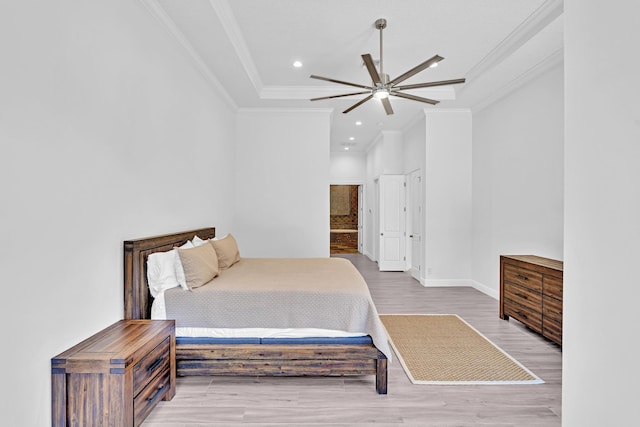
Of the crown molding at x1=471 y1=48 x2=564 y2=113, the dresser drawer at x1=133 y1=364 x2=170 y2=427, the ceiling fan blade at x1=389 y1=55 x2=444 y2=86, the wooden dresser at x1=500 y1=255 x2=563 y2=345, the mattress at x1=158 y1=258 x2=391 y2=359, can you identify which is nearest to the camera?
the dresser drawer at x1=133 y1=364 x2=170 y2=427

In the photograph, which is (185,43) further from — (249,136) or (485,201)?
(485,201)

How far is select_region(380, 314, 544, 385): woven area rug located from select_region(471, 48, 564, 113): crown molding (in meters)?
3.02

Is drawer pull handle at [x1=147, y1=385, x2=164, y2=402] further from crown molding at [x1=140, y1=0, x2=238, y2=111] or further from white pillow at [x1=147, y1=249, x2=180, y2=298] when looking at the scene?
crown molding at [x1=140, y1=0, x2=238, y2=111]

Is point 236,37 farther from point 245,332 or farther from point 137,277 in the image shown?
point 245,332

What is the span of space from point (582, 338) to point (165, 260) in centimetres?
258

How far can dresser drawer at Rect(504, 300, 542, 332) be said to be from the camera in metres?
3.35

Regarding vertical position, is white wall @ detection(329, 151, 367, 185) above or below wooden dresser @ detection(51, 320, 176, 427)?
above

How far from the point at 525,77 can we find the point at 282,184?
11.8ft

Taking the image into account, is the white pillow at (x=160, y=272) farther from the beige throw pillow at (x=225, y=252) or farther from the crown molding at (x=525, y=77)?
the crown molding at (x=525, y=77)

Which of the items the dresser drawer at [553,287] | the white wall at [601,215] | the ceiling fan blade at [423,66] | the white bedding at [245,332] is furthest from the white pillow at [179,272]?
the dresser drawer at [553,287]

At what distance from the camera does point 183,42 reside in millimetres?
3258

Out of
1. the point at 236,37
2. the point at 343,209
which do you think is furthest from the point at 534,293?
the point at 343,209

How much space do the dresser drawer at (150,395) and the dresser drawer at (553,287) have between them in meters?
3.27

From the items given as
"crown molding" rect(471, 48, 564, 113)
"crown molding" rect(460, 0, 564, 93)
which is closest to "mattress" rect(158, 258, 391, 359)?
"crown molding" rect(460, 0, 564, 93)
